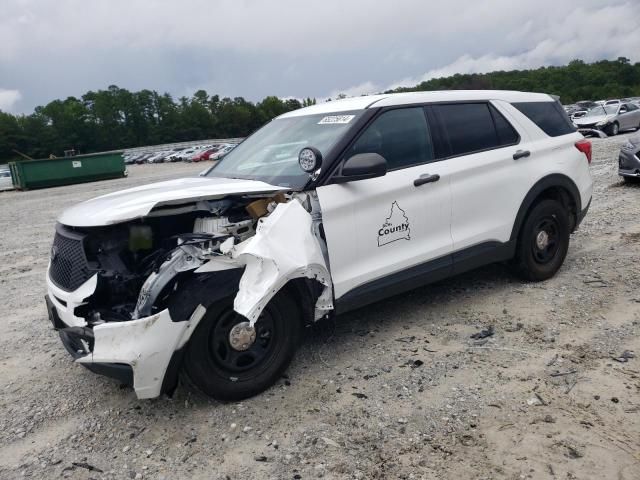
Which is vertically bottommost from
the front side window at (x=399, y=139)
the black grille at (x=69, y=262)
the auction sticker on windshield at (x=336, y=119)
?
the black grille at (x=69, y=262)

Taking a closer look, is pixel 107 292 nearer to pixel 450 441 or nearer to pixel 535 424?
pixel 450 441

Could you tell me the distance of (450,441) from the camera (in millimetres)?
2814

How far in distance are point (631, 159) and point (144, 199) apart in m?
8.97

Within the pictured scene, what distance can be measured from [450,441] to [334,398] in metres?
0.78

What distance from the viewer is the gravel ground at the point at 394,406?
2711 millimetres

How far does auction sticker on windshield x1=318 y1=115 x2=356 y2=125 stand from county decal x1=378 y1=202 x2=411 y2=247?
71cm

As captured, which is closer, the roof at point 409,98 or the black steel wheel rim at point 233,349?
the black steel wheel rim at point 233,349

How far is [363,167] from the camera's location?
3432 mm

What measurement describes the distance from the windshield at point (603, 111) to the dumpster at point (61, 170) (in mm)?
24498

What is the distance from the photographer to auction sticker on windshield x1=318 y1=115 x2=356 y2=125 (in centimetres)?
388

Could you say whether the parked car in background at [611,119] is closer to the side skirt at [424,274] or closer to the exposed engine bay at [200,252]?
the side skirt at [424,274]

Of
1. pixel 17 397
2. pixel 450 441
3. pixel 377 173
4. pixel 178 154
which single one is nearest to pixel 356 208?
pixel 377 173

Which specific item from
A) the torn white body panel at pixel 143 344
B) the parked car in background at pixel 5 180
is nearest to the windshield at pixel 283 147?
the torn white body panel at pixel 143 344

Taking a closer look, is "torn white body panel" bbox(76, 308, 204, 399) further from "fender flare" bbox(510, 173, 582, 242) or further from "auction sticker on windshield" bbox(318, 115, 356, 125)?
"fender flare" bbox(510, 173, 582, 242)
